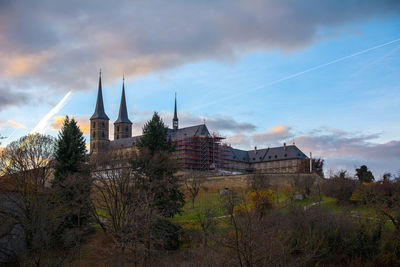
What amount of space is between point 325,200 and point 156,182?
2103 centimetres

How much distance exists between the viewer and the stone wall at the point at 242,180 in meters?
54.1

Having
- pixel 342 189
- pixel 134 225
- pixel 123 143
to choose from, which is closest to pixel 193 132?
pixel 123 143

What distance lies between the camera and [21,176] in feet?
97.7

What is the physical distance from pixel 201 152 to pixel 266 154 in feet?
81.7

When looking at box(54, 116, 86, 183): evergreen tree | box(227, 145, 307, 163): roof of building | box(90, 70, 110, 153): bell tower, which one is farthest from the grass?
box(90, 70, 110, 153): bell tower

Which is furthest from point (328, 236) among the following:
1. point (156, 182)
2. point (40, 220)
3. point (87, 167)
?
point (87, 167)

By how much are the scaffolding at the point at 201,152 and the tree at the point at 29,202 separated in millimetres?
41312

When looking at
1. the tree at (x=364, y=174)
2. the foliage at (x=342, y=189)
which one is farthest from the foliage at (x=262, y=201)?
the tree at (x=364, y=174)

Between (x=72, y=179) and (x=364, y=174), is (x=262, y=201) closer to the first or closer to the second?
(x=72, y=179)

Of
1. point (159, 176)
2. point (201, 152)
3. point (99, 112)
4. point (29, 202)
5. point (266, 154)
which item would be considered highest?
point (99, 112)

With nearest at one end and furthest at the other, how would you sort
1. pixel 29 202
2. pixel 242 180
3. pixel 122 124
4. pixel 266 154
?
pixel 29 202 < pixel 242 180 < pixel 266 154 < pixel 122 124

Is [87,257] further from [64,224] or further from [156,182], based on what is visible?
[156,182]

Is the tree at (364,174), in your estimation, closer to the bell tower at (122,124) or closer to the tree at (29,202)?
the tree at (29,202)

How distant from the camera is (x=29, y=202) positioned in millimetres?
A: 26703
